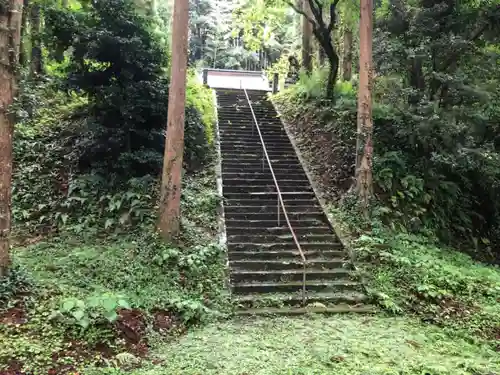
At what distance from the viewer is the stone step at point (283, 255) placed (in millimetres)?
8719

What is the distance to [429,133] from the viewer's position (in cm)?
1030

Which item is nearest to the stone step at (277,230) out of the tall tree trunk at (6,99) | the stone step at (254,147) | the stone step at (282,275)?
the stone step at (282,275)

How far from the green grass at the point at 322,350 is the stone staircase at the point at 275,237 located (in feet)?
2.22

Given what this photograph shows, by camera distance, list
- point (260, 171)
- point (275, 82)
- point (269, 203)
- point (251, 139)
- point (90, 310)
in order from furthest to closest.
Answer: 1. point (275, 82)
2. point (251, 139)
3. point (260, 171)
4. point (269, 203)
5. point (90, 310)

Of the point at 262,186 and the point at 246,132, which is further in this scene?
the point at 246,132

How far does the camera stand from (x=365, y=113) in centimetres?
973

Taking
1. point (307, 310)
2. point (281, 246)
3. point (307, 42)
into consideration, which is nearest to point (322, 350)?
point (307, 310)

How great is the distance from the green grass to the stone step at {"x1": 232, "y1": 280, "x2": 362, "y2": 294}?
0.90 metres

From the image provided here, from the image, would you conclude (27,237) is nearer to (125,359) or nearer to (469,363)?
(125,359)

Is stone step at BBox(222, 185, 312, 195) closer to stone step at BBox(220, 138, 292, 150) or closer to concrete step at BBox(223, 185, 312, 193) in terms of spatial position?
concrete step at BBox(223, 185, 312, 193)

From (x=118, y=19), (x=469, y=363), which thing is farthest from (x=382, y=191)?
(x=118, y=19)

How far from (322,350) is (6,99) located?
17.8ft

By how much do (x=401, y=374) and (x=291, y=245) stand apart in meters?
4.34

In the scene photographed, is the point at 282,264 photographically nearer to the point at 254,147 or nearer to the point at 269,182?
the point at 269,182
